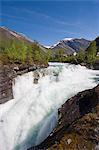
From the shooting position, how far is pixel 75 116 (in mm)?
12180

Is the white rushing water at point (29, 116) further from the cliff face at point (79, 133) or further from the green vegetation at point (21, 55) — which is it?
the green vegetation at point (21, 55)

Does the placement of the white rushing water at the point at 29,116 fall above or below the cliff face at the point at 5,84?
below

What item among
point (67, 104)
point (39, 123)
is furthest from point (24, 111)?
point (67, 104)

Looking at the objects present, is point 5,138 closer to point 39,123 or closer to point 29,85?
point 39,123

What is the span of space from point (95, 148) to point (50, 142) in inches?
75.9

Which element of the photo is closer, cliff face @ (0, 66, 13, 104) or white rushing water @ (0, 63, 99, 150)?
white rushing water @ (0, 63, 99, 150)

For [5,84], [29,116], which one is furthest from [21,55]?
[29,116]

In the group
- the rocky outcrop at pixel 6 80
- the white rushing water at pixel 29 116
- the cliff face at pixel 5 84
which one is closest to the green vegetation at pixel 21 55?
the rocky outcrop at pixel 6 80

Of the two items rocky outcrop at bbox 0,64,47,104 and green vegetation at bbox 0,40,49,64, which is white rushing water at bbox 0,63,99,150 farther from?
green vegetation at bbox 0,40,49,64

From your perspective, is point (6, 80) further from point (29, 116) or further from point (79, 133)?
point (79, 133)

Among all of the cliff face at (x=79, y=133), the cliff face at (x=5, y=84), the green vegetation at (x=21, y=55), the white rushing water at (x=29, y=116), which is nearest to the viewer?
the cliff face at (x=79, y=133)

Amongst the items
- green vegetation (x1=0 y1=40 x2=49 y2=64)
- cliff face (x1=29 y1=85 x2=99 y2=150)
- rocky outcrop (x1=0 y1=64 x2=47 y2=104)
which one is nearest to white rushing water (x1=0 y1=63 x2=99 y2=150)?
rocky outcrop (x1=0 y1=64 x2=47 y2=104)

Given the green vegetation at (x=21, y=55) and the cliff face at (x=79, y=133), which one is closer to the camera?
the cliff face at (x=79, y=133)

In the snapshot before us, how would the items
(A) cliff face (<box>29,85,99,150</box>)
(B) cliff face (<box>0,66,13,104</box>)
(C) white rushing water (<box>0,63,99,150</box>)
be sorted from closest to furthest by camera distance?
1. (A) cliff face (<box>29,85,99,150</box>)
2. (C) white rushing water (<box>0,63,99,150</box>)
3. (B) cliff face (<box>0,66,13,104</box>)
